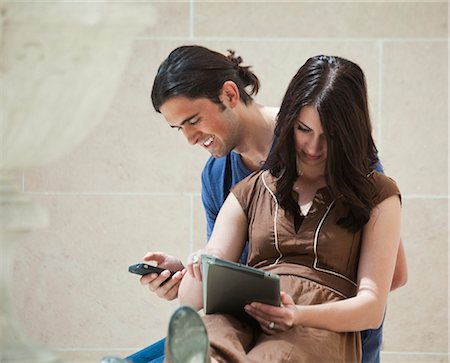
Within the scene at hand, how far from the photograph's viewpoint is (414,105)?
11.7ft

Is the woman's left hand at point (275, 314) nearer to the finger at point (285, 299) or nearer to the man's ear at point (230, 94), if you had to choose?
the finger at point (285, 299)

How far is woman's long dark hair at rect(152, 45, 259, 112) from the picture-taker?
7.91ft

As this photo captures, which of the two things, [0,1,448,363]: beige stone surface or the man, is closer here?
the man

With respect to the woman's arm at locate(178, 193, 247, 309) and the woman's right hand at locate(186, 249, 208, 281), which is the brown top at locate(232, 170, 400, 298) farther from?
the woman's right hand at locate(186, 249, 208, 281)

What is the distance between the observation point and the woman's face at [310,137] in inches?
82.3

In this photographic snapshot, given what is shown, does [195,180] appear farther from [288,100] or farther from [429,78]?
[288,100]

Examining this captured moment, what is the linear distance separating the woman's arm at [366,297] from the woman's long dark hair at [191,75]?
632mm

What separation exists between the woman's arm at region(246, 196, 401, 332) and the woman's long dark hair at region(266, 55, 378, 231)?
0.14 feet

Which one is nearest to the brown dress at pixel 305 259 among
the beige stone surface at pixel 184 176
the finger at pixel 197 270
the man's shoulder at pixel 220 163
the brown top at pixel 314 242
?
the brown top at pixel 314 242

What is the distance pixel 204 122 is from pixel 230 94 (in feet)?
0.40

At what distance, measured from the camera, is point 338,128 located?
2070 millimetres

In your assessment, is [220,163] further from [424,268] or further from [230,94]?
[424,268]

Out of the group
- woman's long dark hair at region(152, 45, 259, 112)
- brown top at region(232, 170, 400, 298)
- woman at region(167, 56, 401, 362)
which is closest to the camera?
woman at region(167, 56, 401, 362)

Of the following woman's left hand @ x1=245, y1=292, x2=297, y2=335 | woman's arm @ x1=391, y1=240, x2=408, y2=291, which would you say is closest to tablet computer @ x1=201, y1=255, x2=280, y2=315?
woman's left hand @ x1=245, y1=292, x2=297, y2=335
